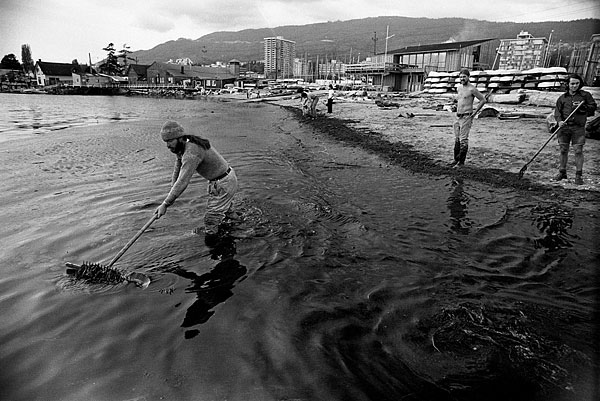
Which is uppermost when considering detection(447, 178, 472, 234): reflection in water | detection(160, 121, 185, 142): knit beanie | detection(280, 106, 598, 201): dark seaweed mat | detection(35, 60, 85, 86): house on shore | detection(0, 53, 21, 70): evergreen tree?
detection(0, 53, 21, 70): evergreen tree

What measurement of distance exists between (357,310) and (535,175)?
762cm

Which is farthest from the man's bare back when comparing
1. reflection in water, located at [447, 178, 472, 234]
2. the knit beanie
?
the knit beanie

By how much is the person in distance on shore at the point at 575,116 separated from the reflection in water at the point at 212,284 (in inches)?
311

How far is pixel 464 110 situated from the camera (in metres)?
10.1

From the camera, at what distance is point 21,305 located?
4.57 m

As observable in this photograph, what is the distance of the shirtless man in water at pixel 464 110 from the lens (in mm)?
9898

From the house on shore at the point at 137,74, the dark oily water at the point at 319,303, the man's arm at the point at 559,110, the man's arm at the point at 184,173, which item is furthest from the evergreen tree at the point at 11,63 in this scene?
the man's arm at the point at 559,110

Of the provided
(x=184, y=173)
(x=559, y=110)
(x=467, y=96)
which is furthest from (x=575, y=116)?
(x=184, y=173)

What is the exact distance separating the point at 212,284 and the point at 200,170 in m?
1.94

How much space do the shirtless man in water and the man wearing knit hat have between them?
23.6ft

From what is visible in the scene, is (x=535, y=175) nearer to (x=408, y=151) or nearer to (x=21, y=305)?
(x=408, y=151)

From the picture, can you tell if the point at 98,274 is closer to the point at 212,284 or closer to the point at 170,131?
the point at 212,284

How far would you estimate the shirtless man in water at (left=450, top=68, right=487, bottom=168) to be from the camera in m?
9.90

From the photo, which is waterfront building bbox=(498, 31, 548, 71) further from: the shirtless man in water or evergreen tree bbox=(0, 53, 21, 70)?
evergreen tree bbox=(0, 53, 21, 70)
